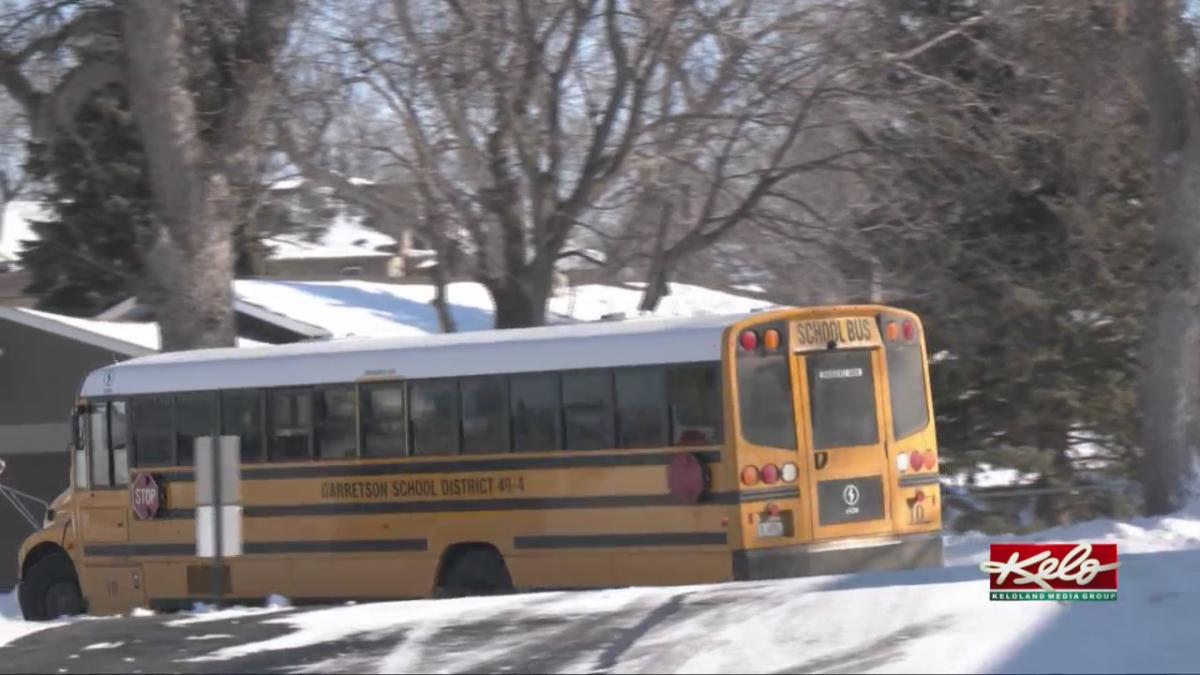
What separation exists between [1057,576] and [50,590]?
453 inches

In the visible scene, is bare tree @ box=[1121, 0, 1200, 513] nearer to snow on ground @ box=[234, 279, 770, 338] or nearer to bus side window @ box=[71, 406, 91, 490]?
snow on ground @ box=[234, 279, 770, 338]

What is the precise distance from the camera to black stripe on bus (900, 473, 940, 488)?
14.3 meters

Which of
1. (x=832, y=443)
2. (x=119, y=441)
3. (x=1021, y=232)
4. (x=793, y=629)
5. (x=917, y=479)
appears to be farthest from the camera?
(x=1021, y=232)

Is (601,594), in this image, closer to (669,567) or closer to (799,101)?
(669,567)

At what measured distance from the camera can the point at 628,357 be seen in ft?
45.5

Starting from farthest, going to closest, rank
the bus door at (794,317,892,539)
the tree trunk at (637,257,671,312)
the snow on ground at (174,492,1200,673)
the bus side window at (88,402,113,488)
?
the tree trunk at (637,257,671,312) → the bus side window at (88,402,113,488) → the bus door at (794,317,892,539) → the snow on ground at (174,492,1200,673)

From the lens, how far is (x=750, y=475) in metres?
13.4

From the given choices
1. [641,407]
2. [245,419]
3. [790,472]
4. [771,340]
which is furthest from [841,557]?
[245,419]

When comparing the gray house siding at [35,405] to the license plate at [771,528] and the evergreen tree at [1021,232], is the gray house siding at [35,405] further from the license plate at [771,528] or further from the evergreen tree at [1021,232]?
the license plate at [771,528]

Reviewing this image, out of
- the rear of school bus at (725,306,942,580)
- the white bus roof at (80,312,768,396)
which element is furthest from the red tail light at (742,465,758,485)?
the white bus roof at (80,312,768,396)

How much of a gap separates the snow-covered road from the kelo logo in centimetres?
12

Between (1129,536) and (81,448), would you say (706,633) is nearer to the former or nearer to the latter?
(1129,536)

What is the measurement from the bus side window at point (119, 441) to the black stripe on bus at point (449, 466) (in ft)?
0.92

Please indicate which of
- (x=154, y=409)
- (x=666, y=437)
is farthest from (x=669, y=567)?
(x=154, y=409)
